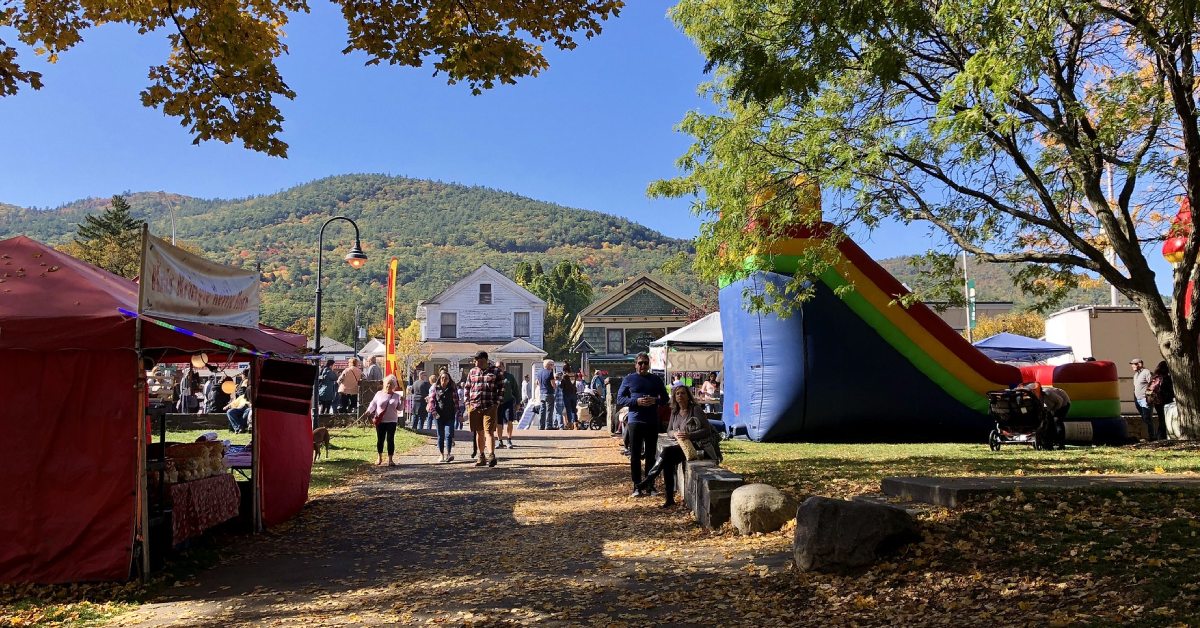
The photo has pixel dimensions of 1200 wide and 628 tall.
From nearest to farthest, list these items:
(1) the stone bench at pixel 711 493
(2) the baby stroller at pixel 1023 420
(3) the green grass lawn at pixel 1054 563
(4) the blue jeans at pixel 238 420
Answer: (3) the green grass lawn at pixel 1054 563, (1) the stone bench at pixel 711 493, (2) the baby stroller at pixel 1023 420, (4) the blue jeans at pixel 238 420

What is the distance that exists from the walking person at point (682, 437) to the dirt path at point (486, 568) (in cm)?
41

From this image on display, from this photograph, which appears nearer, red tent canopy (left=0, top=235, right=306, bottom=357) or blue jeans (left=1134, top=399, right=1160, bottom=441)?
red tent canopy (left=0, top=235, right=306, bottom=357)

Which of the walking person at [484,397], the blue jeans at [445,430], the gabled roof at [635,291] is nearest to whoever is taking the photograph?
the walking person at [484,397]

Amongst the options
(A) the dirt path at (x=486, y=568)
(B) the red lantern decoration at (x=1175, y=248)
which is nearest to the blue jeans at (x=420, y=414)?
(A) the dirt path at (x=486, y=568)

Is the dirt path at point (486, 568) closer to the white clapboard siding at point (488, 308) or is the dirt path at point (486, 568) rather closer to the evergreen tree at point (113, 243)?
the evergreen tree at point (113, 243)

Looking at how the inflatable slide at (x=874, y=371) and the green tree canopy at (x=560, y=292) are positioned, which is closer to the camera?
the inflatable slide at (x=874, y=371)

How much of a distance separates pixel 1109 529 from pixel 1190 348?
35.0 feet

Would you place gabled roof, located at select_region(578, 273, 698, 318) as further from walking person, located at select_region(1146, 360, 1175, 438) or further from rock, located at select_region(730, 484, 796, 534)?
rock, located at select_region(730, 484, 796, 534)

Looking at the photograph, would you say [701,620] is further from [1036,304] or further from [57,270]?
[1036,304]

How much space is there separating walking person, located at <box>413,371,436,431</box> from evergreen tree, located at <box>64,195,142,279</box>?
2292 cm

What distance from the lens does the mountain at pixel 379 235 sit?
5167 inches

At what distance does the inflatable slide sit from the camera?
17016 millimetres

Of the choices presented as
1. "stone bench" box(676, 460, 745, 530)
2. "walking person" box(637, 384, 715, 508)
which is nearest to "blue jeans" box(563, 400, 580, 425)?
"walking person" box(637, 384, 715, 508)

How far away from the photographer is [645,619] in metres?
5.44
